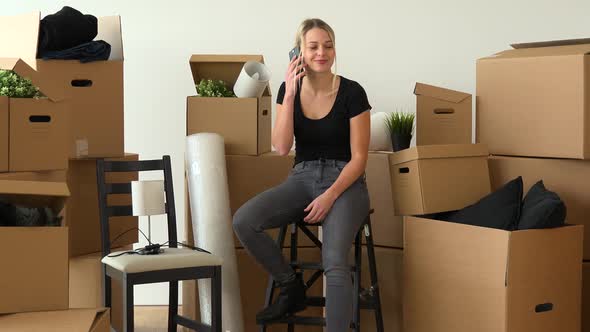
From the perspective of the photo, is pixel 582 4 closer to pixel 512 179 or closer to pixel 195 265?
pixel 512 179

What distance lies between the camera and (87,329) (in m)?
2.26

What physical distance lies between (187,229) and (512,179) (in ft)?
4.31

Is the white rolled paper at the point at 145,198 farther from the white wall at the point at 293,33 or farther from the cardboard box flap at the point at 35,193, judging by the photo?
the white wall at the point at 293,33

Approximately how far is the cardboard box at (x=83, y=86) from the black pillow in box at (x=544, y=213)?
1.64m

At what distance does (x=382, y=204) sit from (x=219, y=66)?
2.91 ft

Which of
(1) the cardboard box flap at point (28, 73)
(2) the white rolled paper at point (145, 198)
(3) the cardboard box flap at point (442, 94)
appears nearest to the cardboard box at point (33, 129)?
(1) the cardboard box flap at point (28, 73)

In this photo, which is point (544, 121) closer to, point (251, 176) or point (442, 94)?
point (442, 94)

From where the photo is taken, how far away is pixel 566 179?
344 cm

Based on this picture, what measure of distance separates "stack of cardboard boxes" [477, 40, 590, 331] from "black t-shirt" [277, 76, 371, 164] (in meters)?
0.56

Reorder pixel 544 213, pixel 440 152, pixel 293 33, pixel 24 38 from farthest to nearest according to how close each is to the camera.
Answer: pixel 293 33 → pixel 24 38 → pixel 440 152 → pixel 544 213

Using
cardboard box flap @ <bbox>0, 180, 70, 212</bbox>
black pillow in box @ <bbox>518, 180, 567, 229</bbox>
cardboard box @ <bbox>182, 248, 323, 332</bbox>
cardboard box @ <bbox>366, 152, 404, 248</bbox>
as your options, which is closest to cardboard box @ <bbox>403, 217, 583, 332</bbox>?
black pillow in box @ <bbox>518, 180, 567, 229</bbox>

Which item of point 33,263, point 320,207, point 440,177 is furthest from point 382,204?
point 33,263

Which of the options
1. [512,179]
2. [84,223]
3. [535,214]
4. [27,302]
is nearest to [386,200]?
[512,179]

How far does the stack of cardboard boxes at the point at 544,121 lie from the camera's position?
3.34 meters
